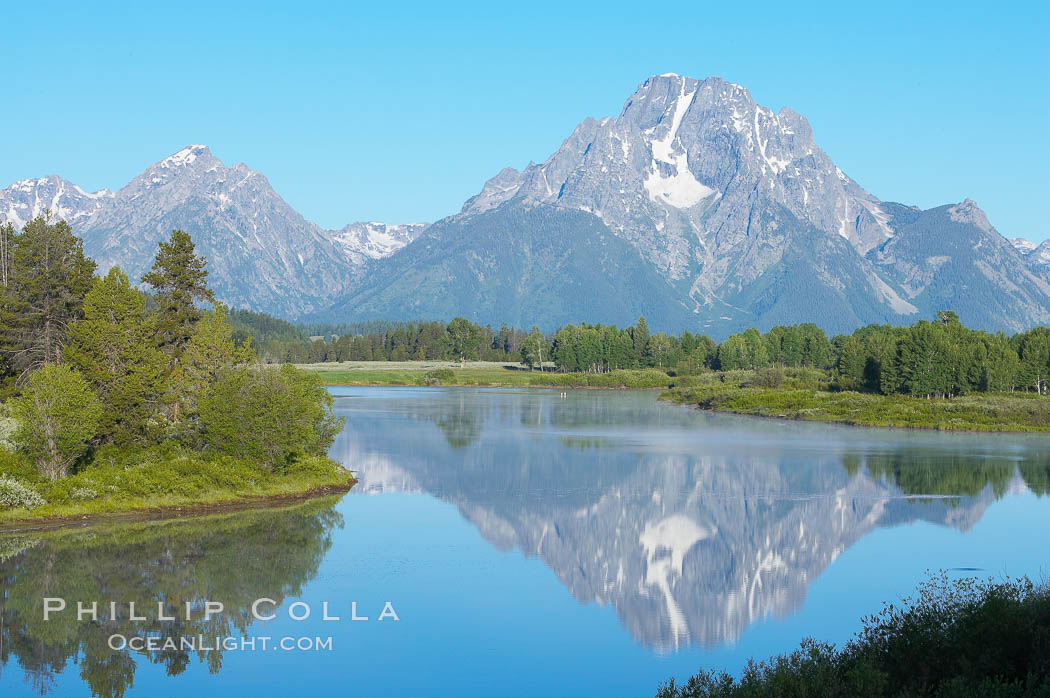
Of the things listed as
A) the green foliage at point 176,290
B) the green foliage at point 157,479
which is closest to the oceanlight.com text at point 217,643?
the green foliage at point 157,479

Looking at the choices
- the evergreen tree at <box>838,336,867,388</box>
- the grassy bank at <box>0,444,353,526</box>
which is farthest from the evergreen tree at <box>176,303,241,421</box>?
the evergreen tree at <box>838,336,867,388</box>

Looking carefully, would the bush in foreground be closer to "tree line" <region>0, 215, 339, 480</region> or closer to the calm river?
the calm river

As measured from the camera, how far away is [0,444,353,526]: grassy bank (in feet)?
121

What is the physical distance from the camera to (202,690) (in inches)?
869

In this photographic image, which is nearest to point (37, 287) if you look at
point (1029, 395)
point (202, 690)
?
point (202, 690)

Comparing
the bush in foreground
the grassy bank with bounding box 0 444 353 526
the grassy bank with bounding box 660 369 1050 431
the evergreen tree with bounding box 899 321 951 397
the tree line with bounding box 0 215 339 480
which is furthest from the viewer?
the evergreen tree with bounding box 899 321 951 397

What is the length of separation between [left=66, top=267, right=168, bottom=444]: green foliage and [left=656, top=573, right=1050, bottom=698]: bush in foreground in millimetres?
32812

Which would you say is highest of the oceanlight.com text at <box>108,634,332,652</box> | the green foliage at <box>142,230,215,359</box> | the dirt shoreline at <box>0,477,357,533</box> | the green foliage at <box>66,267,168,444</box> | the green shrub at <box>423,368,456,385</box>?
the green foliage at <box>142,230,215,359</box>

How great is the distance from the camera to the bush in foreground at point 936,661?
16234 millimetres

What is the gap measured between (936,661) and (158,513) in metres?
30.5

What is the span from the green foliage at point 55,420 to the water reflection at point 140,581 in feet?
15.4

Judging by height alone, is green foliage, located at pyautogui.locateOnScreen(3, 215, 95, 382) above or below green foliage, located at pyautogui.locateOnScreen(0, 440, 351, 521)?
above

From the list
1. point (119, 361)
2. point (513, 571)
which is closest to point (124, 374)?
point (119, 361)

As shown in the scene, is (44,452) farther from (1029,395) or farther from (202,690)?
(1029,395)
